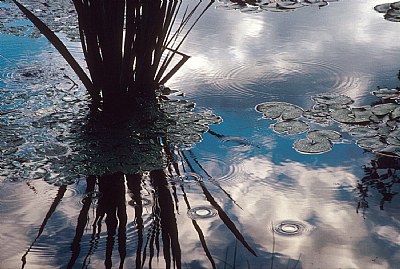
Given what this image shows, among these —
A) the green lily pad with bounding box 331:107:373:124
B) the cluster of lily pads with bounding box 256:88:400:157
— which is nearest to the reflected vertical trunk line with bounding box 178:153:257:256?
the cluster of lily pads with bounding box 256:88:400:157

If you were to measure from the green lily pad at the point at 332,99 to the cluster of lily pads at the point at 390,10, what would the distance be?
4.37 feet

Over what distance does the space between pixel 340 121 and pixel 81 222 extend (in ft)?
3.56

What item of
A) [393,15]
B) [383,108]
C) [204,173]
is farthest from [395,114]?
[393,15]

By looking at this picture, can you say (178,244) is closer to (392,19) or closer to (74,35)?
(74,35)

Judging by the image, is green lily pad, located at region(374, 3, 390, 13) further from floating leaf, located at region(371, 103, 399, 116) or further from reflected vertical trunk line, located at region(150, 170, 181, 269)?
reflected vertical trunk line, located at region(150, 170, 181, 269)

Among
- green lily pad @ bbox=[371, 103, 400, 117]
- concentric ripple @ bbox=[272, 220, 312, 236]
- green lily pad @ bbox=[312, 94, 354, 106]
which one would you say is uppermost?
green lily pad @ bbox=[371, 103, 400, 117]

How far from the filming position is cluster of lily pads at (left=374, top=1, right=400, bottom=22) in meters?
Result: 3.74

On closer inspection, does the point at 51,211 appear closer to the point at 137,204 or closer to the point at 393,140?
the point at 137,204

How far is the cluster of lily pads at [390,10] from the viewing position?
12.3 feet

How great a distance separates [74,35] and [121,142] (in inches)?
53.7

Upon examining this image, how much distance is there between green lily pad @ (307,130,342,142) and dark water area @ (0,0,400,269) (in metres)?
0.02

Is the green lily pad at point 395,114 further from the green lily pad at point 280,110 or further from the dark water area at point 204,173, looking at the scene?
the green lily pad at point 280,110

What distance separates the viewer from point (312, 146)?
2.21m

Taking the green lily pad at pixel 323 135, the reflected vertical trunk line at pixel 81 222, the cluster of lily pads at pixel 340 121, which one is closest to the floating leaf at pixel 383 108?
the cluster of lily pads at pixel 340 121
